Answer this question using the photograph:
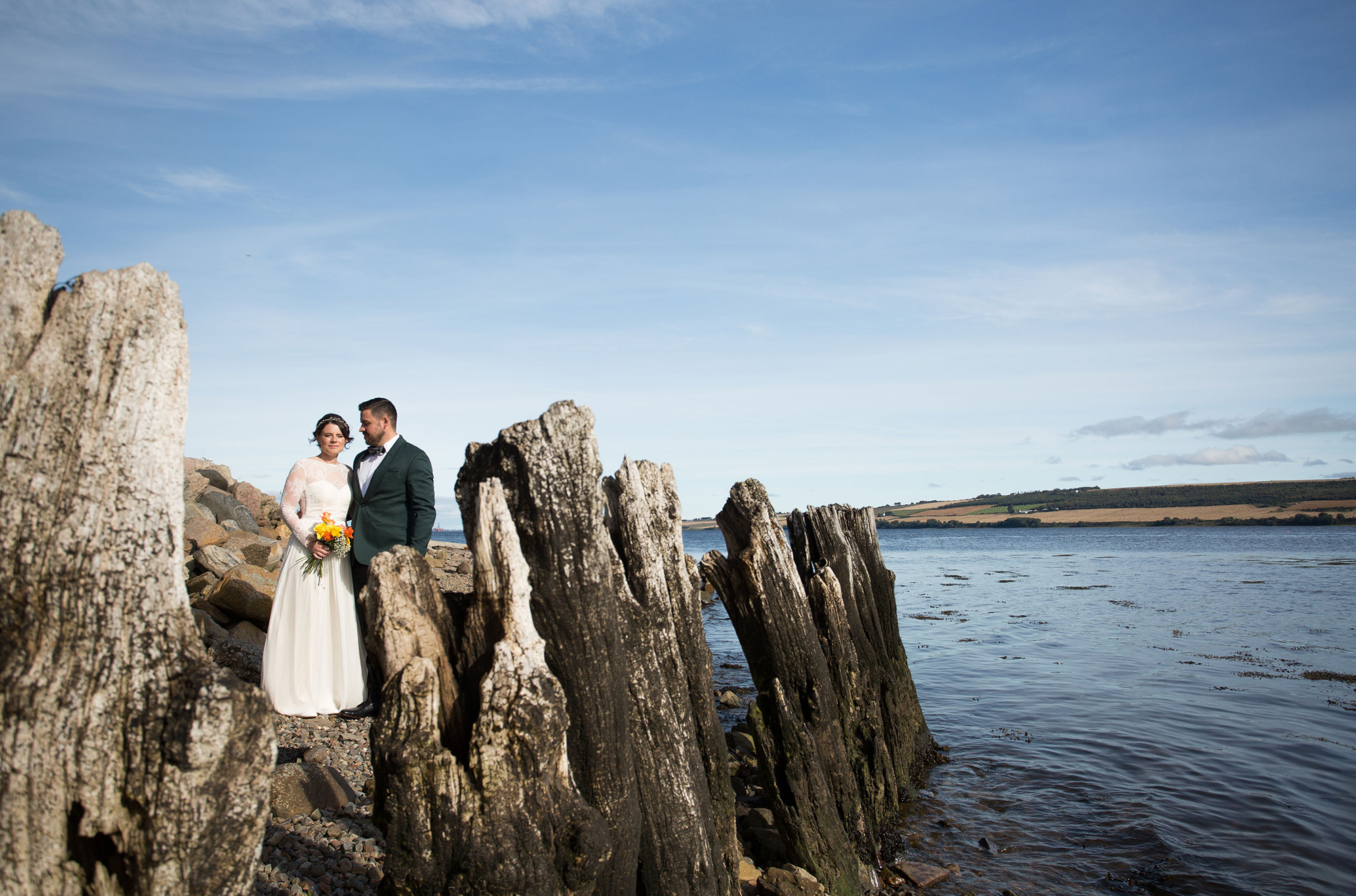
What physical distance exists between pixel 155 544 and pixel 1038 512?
385 ft

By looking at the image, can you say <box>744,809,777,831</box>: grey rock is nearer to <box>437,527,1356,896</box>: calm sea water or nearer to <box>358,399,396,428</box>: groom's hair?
<box>437,527,1356,896</box>: calm sea water

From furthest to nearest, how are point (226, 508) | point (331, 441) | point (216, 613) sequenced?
1. point (226, 508)
2. point (216, 613)
3. point (331, 441)

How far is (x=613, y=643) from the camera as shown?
4.05 m

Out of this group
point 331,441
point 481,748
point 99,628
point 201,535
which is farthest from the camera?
point 201,535

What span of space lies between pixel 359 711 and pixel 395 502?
2.15 metres

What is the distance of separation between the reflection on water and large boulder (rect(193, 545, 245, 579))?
9.03 metres

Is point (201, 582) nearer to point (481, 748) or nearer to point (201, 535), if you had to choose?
point (201, 535)

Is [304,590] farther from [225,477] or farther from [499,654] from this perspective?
[225,477]

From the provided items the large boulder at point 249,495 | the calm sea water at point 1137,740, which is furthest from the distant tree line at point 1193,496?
the large boulder at point 249,495

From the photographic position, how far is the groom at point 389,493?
6910mm

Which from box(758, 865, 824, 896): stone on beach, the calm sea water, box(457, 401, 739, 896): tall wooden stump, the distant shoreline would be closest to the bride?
box(457, 401, 739, 896): tall wooden stump

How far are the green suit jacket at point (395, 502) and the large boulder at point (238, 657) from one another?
221 centimetres

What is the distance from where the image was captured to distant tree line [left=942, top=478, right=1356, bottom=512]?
93.8 m

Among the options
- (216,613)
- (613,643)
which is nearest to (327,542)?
(613,643)
